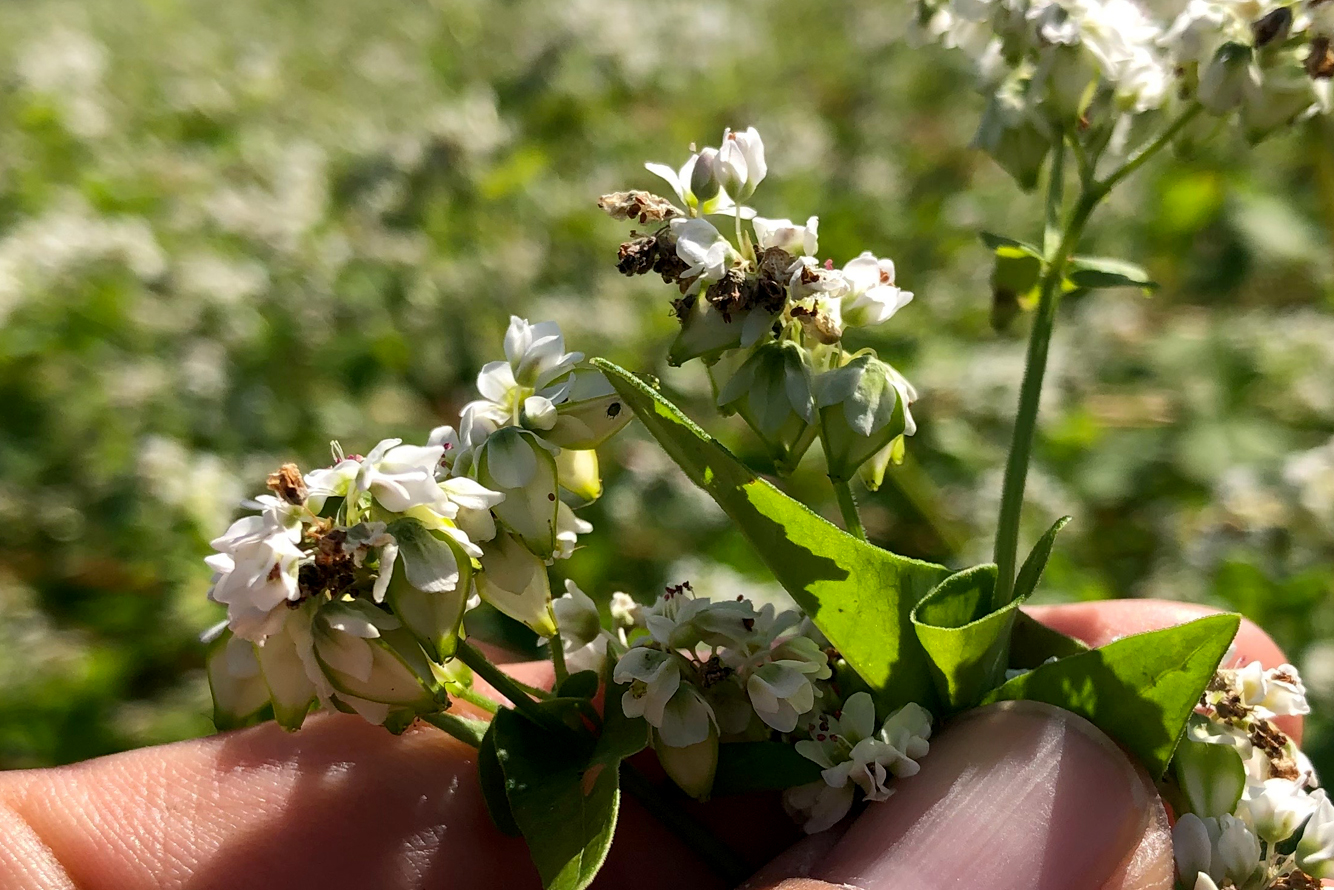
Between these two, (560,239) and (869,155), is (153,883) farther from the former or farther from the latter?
(869,155)

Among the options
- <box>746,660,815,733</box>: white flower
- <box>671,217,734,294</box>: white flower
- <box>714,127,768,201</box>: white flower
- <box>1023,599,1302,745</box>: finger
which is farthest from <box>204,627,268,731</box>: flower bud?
<box>1023,599,1302,745</box>: finger

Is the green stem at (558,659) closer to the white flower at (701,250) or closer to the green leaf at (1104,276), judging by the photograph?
the white flower at (701,250)

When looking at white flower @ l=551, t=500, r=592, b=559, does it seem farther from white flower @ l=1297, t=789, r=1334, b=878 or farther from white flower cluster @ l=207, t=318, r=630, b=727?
white flower @ l=1297, t=789, r=1334, b=878

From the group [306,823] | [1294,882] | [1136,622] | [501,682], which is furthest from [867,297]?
[306,823]

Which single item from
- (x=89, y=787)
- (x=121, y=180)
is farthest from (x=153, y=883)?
(x=121, y=180)

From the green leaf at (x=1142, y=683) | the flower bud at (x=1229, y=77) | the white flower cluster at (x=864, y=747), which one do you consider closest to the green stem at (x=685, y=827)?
the white flower cluster at (x=864, y=747)

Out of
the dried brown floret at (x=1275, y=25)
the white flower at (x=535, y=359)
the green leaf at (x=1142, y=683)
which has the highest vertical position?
the dried brown floret at (x=1275, y=25)
